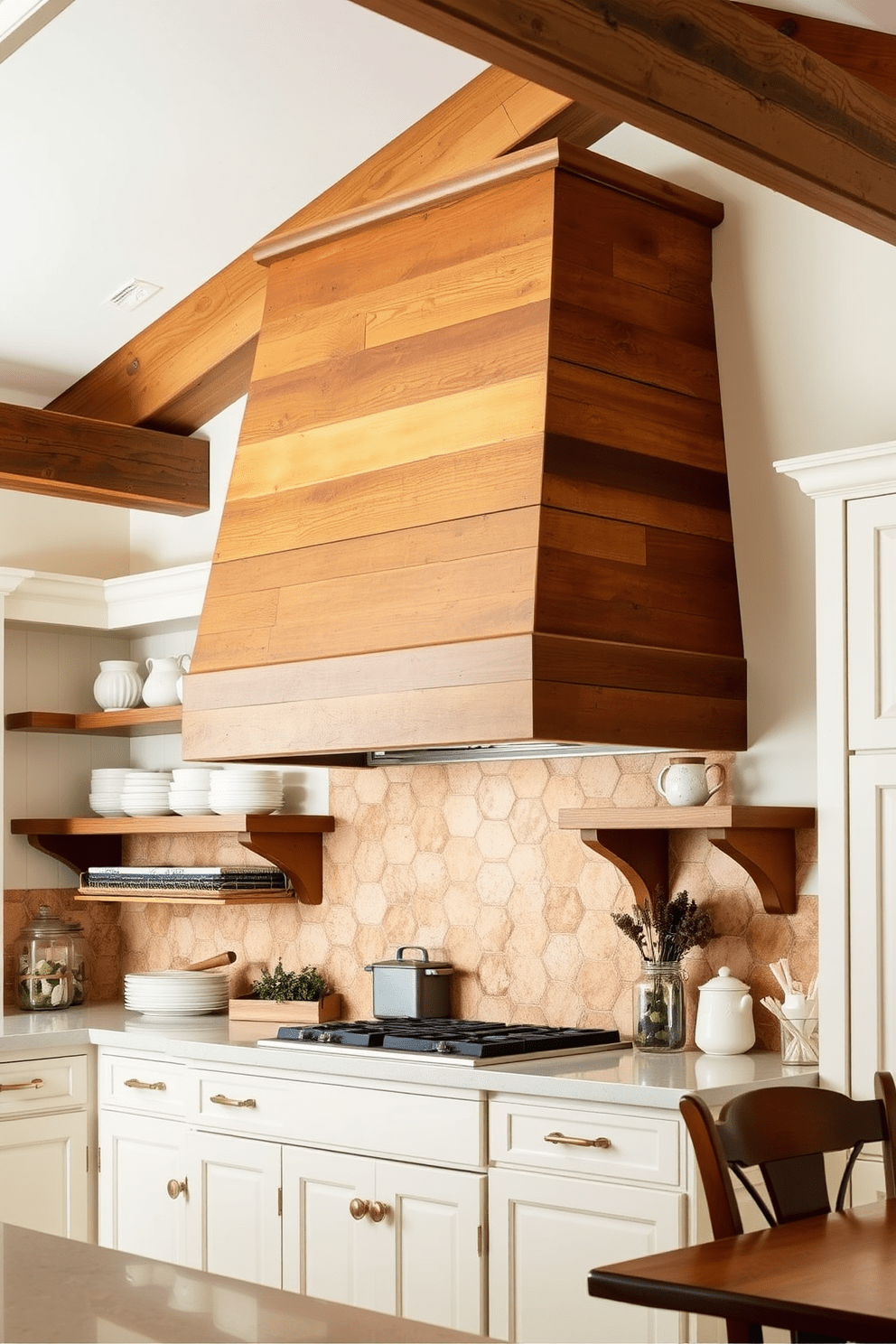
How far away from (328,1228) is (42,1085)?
101 cm

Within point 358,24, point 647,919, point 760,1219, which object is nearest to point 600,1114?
point 760,1219

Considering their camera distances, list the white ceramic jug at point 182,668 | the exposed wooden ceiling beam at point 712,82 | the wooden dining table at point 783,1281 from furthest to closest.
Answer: the white ceramic jug at point 182,668, the exposed wooden ceiling beam at point 712,82, the wooden dining table at point 783,1281

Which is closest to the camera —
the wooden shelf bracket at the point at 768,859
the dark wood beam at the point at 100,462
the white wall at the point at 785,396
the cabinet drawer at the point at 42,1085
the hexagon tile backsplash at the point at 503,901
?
the wooden shelf bracket at the point at 768,859

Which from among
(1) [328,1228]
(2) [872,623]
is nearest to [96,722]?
(1) [328,1228]

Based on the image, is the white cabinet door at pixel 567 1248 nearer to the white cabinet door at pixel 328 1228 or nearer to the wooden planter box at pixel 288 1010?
the white cabinet door at pixel 328 1228

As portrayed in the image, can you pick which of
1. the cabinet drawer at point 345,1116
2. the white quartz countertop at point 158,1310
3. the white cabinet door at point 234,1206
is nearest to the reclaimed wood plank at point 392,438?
the cabinet drawer at point 345,1116

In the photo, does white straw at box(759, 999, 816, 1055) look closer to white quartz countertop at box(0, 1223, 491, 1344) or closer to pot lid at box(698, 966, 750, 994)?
pot lid at box(698, 966, 750, 994)

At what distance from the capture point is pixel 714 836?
135 inches

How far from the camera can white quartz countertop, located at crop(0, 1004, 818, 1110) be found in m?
3.14

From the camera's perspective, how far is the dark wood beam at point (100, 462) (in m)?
4.66

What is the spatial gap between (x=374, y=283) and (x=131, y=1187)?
2390 mm

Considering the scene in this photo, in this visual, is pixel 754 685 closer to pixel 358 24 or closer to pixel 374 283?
pixel 374 283

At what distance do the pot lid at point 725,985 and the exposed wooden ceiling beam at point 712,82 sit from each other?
1.61m

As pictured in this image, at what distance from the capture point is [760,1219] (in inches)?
123
